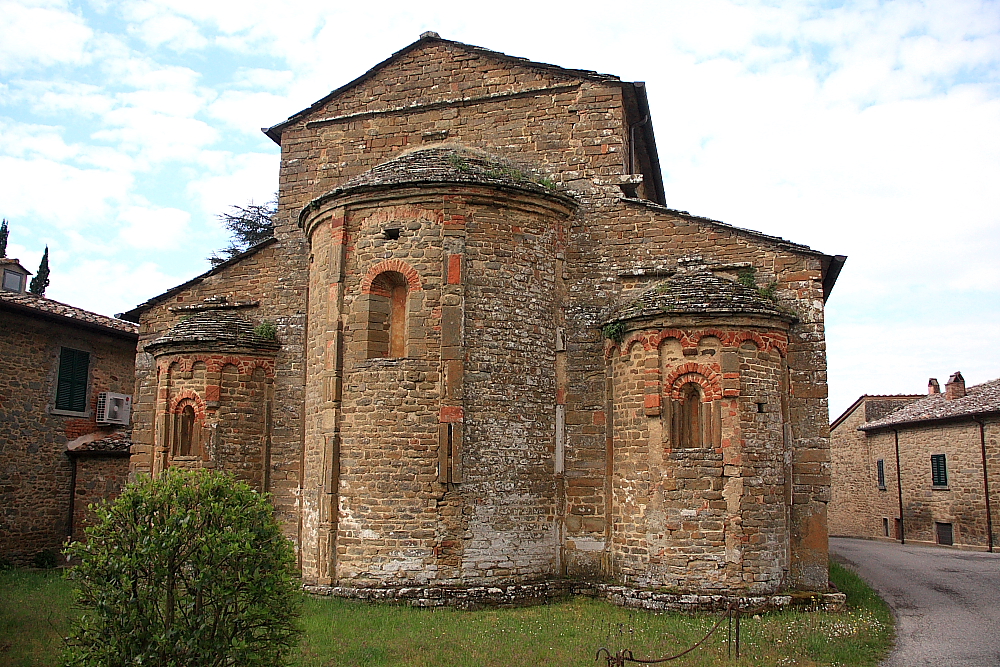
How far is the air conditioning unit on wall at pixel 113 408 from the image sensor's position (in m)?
20.2

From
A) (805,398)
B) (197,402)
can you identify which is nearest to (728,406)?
(805,398)

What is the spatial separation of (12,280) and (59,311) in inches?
298

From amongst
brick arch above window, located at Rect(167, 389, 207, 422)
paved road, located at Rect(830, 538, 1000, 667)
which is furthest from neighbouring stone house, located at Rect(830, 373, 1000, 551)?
brick arch above window, located at Rect(167, 389, 207, 422)

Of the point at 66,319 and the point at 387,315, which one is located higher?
the point at 66,319

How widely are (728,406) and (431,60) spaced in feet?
30.1

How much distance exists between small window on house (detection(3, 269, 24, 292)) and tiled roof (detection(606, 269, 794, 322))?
813 inches

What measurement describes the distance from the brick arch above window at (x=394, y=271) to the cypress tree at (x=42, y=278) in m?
26.6

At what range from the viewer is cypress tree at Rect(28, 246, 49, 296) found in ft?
110

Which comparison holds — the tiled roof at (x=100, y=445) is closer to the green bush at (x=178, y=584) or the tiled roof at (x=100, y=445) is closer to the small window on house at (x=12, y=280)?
the small window on house at (x=12, y=280)

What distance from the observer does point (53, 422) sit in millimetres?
19000

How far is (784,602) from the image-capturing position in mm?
11914

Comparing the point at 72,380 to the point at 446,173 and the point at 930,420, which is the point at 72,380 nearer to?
the point at 446,173

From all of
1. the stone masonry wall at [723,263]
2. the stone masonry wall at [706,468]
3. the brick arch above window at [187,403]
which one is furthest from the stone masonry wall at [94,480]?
the stone masonry wall at [706,468]

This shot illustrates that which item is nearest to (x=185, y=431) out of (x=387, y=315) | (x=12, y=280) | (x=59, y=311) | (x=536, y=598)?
(x=387, y=315)
